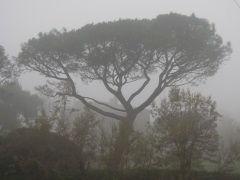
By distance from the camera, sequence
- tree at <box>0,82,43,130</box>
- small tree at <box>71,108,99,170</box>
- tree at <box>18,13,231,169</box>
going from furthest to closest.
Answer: tree at <box>0,82,43,130</box> < tree at <box>18,13,231,169</box> < small tree at <box>71,108,99,170</box>

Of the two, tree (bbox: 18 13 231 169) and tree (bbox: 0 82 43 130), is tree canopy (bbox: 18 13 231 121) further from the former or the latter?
tree (bbox: 0 82 43 130)

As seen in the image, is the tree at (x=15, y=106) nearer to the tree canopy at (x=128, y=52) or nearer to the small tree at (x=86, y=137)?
the tree canopy at (x=128, y=52)

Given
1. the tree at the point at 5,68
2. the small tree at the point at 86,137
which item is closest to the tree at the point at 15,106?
the tree at the point at 5,68

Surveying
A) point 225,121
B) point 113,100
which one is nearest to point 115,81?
point 225,121

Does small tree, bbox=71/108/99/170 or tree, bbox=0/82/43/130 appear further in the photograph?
tree, bbox=0/82/43/130

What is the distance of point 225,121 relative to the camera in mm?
47844

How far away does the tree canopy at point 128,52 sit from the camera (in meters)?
17.0

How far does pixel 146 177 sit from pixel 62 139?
125 inches

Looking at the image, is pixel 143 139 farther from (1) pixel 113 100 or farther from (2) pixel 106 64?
(1) pixel 113 100

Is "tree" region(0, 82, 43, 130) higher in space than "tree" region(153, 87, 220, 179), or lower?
higher

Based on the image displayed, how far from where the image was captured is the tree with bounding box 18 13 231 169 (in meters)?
17.0

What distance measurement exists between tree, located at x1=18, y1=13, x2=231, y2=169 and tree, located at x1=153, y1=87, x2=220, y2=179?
6.42m

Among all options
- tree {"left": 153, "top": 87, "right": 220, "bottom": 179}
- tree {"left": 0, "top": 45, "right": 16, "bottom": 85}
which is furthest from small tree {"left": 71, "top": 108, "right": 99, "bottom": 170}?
tree {"left": 0, "top": 45, "right": 16, "bottom": 85}

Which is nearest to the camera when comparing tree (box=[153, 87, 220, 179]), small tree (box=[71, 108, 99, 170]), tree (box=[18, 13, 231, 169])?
tree (box=[153, 87, 220, 179])
